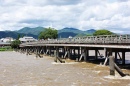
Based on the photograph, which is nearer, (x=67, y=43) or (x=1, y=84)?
(x=1, y=84)

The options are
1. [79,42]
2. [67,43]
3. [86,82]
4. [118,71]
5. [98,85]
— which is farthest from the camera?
[67,43]

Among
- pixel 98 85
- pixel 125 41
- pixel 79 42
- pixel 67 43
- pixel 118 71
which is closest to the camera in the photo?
pixel 98 85

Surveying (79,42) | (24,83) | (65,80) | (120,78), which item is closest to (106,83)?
(120,78)

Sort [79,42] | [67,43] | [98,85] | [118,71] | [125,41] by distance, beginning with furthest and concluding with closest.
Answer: [67,43] → [79,42] → [125,41] → [118,71] → [98,85]

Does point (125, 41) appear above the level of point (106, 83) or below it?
above

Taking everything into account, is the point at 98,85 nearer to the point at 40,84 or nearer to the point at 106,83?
the point at 106,83

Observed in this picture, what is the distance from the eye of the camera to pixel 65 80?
33625mm

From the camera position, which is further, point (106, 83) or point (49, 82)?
point (49, 82)

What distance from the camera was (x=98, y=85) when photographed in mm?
29219

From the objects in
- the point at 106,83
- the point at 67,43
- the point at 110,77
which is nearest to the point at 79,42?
the point at 67,43

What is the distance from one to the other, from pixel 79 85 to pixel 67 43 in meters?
39.2

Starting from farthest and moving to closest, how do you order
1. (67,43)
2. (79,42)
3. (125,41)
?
(67,43) < (79,42) < (125,41)

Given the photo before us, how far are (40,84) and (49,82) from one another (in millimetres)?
1597

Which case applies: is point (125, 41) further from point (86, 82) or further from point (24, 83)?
point (24, 83)
